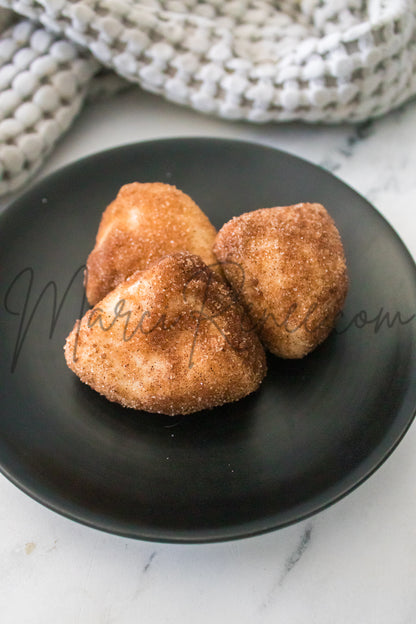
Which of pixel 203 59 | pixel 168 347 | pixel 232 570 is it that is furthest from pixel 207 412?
pixel 203 59

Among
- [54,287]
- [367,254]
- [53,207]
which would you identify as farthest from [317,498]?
[53,207]

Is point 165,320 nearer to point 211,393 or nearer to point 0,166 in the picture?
point 211,393

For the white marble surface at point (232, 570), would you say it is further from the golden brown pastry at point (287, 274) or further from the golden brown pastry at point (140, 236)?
the golden brown pastry at point (140, 236)

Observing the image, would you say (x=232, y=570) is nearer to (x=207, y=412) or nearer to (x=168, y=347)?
(x=207, y=412)

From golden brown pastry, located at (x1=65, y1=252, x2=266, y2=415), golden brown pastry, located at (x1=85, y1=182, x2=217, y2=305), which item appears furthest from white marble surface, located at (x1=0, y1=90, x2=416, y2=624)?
golden brown pastry, located at (x1=85, y1=182, x2=217, y2=305)

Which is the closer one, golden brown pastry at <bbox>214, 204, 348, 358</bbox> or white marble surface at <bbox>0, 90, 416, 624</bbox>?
white marble surface at <bbox>0, 90, 416, 624</bbox>

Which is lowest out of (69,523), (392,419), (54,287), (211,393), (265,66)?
(69,523)

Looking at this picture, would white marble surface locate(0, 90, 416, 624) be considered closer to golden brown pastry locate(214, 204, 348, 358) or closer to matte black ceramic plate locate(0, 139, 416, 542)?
matte black ceramic plate locate(0, 139, 416, 542)
